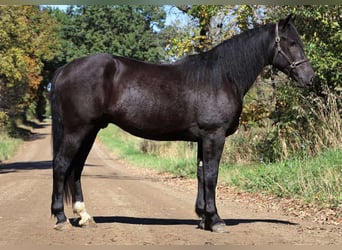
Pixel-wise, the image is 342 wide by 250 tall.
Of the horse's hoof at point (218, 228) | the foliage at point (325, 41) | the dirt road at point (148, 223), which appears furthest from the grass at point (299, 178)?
the horse's hoof at point (218, 228)

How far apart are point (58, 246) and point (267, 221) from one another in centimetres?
352

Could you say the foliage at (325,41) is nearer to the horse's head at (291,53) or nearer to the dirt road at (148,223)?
the dirt road at (148,223)

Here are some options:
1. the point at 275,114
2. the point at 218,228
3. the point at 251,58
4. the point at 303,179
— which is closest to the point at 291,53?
the point at 251,58

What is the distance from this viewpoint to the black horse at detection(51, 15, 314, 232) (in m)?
6.98

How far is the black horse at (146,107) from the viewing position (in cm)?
698

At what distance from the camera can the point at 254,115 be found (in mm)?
15547

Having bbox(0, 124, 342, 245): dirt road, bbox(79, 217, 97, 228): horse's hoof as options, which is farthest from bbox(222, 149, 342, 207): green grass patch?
bbox(79, 217, 97, 228): horse's hoof

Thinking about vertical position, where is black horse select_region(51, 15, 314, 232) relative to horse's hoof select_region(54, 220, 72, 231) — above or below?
above

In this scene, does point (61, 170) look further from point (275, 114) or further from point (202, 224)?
point (275, 114)

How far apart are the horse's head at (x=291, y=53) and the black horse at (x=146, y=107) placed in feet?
2.28

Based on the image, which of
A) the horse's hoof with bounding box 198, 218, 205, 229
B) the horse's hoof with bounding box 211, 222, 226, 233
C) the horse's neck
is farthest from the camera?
the horse's neck

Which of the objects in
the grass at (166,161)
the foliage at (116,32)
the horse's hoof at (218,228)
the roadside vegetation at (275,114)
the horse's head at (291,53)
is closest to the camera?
the horse's hoof at (218,228)

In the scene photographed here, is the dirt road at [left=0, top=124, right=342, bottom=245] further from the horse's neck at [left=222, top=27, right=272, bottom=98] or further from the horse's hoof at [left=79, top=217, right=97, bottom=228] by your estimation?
the horse's neck at [left=222, top=27, right=272, bottom=98]

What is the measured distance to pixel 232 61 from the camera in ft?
24.1
